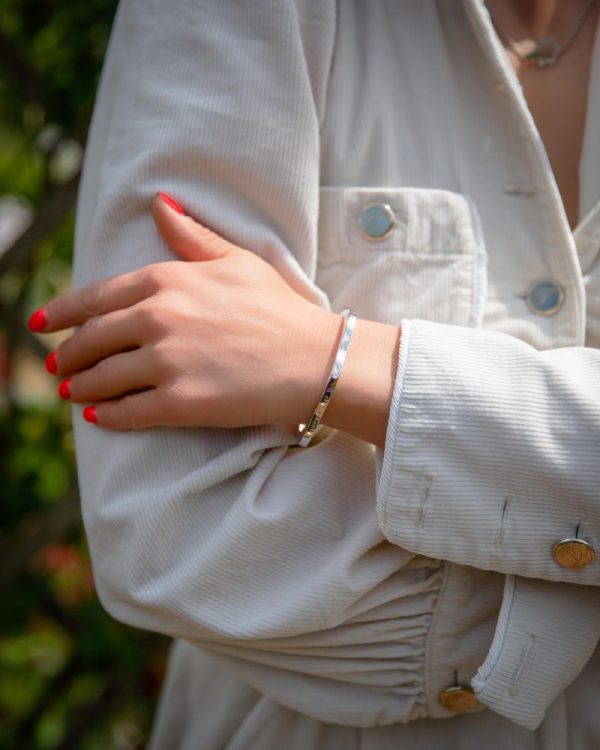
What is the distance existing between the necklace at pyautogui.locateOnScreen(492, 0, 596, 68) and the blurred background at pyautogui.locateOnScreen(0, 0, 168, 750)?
1.02 m

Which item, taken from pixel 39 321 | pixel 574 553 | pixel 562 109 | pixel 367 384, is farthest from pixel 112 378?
pixel 562 109

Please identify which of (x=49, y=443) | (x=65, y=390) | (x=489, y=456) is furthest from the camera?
(x=49, y=443)

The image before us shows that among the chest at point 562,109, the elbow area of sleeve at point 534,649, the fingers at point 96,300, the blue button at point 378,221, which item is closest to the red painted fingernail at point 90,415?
the fingers at point 96,300

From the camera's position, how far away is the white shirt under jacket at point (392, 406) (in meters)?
0.83

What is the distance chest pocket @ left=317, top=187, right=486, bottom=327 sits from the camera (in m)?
0.91

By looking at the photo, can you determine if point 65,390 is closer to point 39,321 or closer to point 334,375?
point 39,321

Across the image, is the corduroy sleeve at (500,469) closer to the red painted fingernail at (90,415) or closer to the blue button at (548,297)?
the blue button at (548,297)

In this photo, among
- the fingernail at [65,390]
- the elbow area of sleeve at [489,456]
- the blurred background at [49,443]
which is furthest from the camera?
the blurred background at [49,443]

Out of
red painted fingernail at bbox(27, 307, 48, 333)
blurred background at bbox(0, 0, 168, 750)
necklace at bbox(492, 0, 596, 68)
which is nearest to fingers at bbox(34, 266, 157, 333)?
red painted fingernail at bbox(27, 307, 48, 333)

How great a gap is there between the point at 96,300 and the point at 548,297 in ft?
1.70

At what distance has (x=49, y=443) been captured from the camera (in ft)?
6.52

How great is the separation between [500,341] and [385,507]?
0.72ft

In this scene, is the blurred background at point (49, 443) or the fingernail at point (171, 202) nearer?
the fingernail at point (171, 202)

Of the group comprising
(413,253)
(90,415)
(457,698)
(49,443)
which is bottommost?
(49,443)
